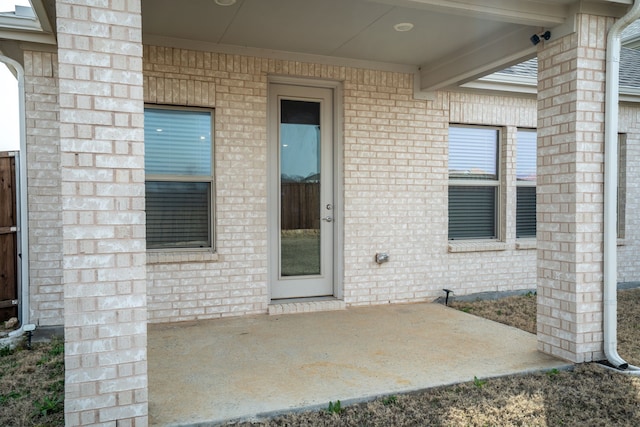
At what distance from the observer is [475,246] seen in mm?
6254

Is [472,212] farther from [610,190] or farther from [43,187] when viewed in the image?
[43,187]

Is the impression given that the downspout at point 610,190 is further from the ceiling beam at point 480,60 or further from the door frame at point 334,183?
the door frame at point 334,183

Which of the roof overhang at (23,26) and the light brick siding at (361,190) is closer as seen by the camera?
the roof overhang at (23,26)

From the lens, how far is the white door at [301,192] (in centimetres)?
543

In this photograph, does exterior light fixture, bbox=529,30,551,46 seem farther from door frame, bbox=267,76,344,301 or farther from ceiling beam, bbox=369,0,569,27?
door frame, bbox=267,76,344,301

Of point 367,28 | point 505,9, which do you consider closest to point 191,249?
point 367,28

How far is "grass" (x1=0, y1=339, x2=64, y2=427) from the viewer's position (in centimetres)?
279

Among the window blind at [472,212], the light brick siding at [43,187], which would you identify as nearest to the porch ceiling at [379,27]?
the light brick siding at [43,187]

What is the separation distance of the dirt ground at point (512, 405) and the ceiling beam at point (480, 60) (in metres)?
2.92

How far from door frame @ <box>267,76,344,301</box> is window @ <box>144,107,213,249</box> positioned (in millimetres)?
689

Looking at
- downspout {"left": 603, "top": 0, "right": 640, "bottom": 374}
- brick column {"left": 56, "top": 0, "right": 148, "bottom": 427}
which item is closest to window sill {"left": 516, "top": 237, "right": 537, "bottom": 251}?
downspout {"left": 603, "top": 0, "right": 640, "bottom": 374}

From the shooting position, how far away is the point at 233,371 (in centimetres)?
347

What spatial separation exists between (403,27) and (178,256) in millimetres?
3337

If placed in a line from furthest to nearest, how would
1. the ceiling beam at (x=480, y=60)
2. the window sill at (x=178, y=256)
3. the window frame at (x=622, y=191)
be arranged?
the window frame at (x=622, y=191), the window sill at (x=178, y=256), the ceiling beam at (x=480, y=60)
